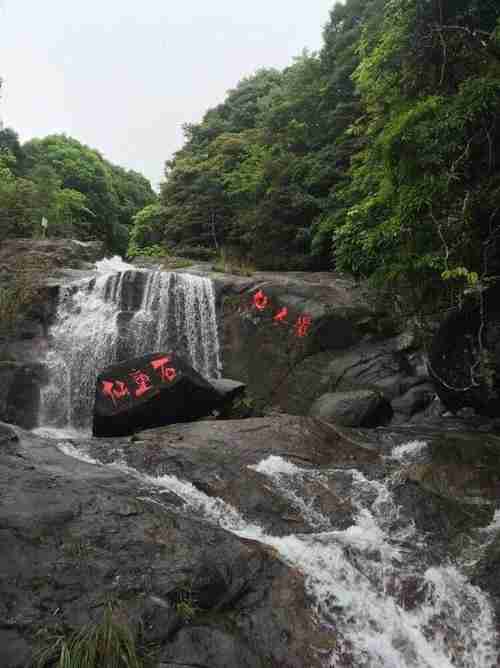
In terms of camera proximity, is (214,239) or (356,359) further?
(214,239)

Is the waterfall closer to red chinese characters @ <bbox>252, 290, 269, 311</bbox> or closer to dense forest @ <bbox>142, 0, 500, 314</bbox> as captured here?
red chinese characters @ <bbox>252, 290, 269, 311</bbox>

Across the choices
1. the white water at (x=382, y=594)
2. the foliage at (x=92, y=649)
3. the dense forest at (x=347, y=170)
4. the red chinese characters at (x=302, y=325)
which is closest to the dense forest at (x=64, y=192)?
the dense forest at (x=347, y=170)

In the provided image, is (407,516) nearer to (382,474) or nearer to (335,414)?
(382,474)

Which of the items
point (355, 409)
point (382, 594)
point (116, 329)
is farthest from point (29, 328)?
point (382, 594)

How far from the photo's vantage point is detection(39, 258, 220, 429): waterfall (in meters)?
13.8

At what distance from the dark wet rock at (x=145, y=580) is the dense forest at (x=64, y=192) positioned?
20159 millimetres

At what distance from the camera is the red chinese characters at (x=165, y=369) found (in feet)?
35.5

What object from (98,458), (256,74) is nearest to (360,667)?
(98,458)

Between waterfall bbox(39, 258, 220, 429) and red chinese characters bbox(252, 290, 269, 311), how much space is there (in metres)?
1.53

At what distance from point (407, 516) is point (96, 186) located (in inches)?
1548

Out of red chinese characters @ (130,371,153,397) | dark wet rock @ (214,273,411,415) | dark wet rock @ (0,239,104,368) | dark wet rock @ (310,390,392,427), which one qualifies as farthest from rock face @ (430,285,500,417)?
dark wet rock @ (0,239,104,368)

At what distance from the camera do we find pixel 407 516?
6734mm

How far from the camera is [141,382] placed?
10.8 m

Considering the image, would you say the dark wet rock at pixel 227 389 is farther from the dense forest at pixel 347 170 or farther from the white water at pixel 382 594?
the white water at pixel 382 594
